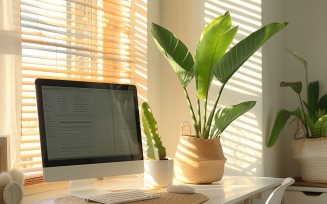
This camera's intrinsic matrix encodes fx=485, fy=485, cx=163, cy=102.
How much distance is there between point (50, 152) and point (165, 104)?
1.23 meters

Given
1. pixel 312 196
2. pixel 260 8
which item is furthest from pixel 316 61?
pixel 312 196

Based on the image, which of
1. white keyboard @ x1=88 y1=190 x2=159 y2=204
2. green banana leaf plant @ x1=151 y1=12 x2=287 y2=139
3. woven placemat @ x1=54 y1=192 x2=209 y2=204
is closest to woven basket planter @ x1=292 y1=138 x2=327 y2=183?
green banana leaf plant @ x1=151 y1=12 x2=287 y2=139

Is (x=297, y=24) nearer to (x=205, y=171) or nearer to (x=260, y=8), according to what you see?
(x=260, y=8)

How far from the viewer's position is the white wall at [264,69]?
2.66m

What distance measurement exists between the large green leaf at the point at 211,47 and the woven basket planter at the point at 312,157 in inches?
31.6

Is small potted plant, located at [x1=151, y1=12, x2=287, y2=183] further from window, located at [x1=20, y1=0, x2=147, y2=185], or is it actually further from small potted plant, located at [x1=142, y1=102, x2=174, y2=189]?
window, located at [x1=20, y1=0, x2=147, y2=185]

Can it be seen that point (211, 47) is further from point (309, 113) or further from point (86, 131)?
point (309, 113)

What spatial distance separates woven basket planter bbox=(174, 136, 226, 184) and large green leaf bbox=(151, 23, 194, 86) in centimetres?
30

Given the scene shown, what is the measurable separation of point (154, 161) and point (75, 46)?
66 centimetres

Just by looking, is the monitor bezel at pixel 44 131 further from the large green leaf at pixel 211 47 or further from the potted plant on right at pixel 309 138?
the potted plant on right at pixel 309 138

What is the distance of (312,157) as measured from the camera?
2697mm

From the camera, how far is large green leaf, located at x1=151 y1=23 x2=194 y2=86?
2.23 metres

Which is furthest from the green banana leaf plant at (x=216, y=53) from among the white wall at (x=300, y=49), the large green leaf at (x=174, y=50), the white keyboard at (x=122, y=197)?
the white wall at (x=300, y=49)

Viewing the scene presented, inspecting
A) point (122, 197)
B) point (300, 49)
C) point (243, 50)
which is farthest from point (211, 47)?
point (300, 49)
